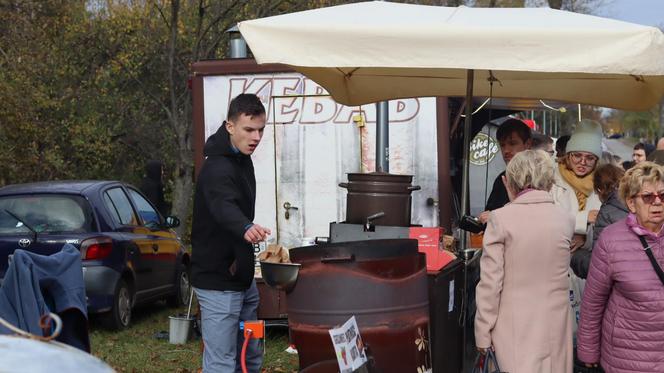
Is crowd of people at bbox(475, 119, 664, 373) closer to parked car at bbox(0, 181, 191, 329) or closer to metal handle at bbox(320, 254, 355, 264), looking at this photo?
metal handle at bbox(320, 254, 355, 264)

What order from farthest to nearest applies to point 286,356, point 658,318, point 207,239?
point 286,356 → point 207,239 → point 658,318

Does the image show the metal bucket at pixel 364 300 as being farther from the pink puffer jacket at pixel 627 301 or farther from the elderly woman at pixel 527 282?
the pink puffer jacket at pixel 627 301

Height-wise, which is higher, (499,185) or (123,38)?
(123,38)

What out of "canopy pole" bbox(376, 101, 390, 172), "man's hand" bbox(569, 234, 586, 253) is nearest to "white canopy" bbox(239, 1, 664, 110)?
"man's hand" bbox(569, 234, 586, 253)

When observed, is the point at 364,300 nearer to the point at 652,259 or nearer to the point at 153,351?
the point at 652,259

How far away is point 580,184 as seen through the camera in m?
7.15

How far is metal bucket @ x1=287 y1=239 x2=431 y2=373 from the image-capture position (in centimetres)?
535

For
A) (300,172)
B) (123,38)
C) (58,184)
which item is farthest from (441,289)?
(123,38)

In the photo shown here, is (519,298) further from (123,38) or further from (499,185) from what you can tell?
(123,38)

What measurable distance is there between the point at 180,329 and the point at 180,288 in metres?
2.94

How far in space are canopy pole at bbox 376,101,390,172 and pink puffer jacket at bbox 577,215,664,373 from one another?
5.04 metres

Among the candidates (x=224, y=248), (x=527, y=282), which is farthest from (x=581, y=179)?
(x=224, y=248)

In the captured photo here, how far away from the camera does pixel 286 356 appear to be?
9.44 m

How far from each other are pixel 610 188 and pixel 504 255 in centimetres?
131
